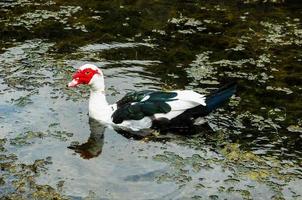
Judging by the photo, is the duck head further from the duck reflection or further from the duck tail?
the duck tail

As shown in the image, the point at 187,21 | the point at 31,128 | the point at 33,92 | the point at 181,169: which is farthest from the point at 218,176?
the point at 187,21

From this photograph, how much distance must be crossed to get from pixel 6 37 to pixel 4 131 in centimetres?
471

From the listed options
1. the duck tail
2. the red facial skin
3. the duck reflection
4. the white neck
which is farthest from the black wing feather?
the red facial skin

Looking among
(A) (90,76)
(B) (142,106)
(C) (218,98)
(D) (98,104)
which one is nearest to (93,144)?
(D) (98,104)

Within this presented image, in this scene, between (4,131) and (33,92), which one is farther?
(33,92)

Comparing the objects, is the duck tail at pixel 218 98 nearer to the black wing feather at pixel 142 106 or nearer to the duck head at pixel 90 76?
the black wing feather at pixel 142 106

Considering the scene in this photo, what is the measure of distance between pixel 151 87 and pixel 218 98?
6.49 feet

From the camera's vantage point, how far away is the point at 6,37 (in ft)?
46.0

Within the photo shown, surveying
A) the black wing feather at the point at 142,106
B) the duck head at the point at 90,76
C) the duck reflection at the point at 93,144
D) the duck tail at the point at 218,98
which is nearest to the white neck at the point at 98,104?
the duck head at the point at 90,76

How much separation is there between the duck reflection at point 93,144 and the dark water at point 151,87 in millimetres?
27

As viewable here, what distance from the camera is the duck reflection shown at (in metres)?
9.45

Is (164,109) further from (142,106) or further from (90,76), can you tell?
(90,76)

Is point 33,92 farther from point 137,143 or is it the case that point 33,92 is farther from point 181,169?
point 181,169

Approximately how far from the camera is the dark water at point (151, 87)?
852cm
